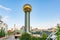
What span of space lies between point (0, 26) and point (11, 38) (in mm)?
12112

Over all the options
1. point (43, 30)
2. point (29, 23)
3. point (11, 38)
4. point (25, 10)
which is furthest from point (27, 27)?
point (43, 30)

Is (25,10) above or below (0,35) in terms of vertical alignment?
above

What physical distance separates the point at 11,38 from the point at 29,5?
6839 millimetres

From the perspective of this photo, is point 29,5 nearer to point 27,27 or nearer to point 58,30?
point 27,27

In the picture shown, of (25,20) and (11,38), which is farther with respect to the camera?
(25,20)

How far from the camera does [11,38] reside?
2562cm

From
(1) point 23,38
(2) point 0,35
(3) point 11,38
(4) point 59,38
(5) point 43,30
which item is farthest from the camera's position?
(5) point 43,30

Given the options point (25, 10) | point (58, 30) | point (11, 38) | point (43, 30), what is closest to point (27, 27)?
point (25, 10)

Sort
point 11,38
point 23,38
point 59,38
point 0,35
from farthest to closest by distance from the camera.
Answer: point 0,35 < point 11,38 < point 23,38 < point 59,38

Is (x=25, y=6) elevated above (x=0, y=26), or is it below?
above

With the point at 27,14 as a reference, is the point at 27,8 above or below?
above

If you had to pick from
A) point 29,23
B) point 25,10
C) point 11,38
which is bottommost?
point 11,38

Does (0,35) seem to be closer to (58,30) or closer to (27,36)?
(27,36)

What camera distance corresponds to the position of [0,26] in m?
37.2
